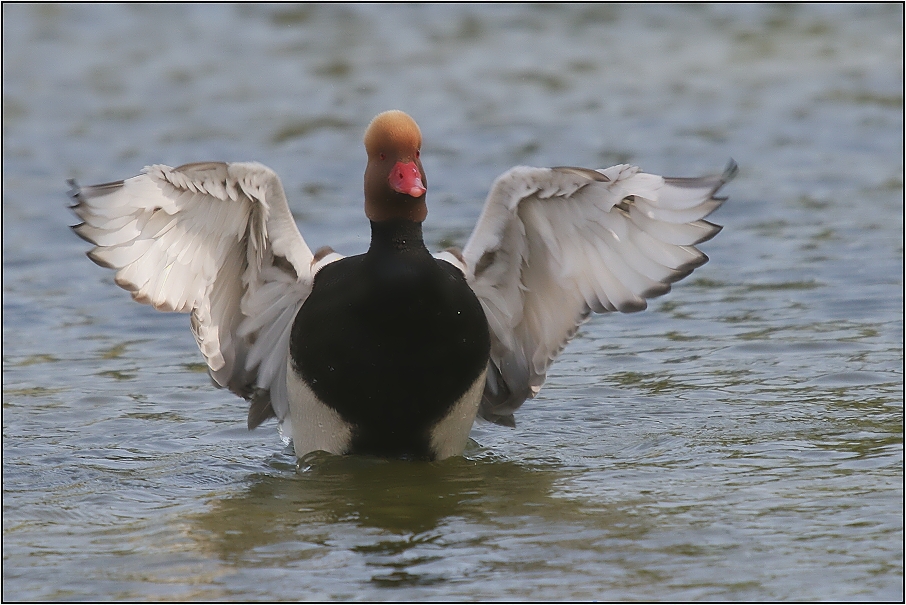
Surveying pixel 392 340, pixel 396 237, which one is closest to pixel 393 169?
pixel 396 237

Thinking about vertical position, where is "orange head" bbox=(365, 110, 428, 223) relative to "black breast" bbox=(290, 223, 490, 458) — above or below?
above


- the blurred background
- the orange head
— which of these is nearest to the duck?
the orange head

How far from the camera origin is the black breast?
6781mm

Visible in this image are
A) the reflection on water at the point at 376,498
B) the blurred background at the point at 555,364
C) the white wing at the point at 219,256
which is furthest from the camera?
the white wing at the point at 219,256

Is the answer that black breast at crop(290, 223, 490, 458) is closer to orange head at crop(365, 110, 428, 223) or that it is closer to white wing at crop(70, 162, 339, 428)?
orange head at crop(365, 110, 428, 223)

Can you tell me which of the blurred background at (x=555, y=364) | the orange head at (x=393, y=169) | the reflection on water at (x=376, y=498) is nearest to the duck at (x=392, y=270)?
the orange head at (x=393, y=169)

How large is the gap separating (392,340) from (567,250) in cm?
105

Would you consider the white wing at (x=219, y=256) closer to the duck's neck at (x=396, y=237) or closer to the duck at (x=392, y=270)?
the duck at (x=392, y=270)

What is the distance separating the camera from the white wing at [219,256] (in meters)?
6.70

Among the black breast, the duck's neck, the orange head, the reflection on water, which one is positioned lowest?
the reflection on water

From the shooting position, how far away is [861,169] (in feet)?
42.4

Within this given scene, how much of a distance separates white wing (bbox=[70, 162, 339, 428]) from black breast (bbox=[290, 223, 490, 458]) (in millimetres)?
367

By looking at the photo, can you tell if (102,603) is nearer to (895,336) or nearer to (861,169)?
(895,336)

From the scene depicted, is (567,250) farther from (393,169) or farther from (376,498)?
(376,498)
